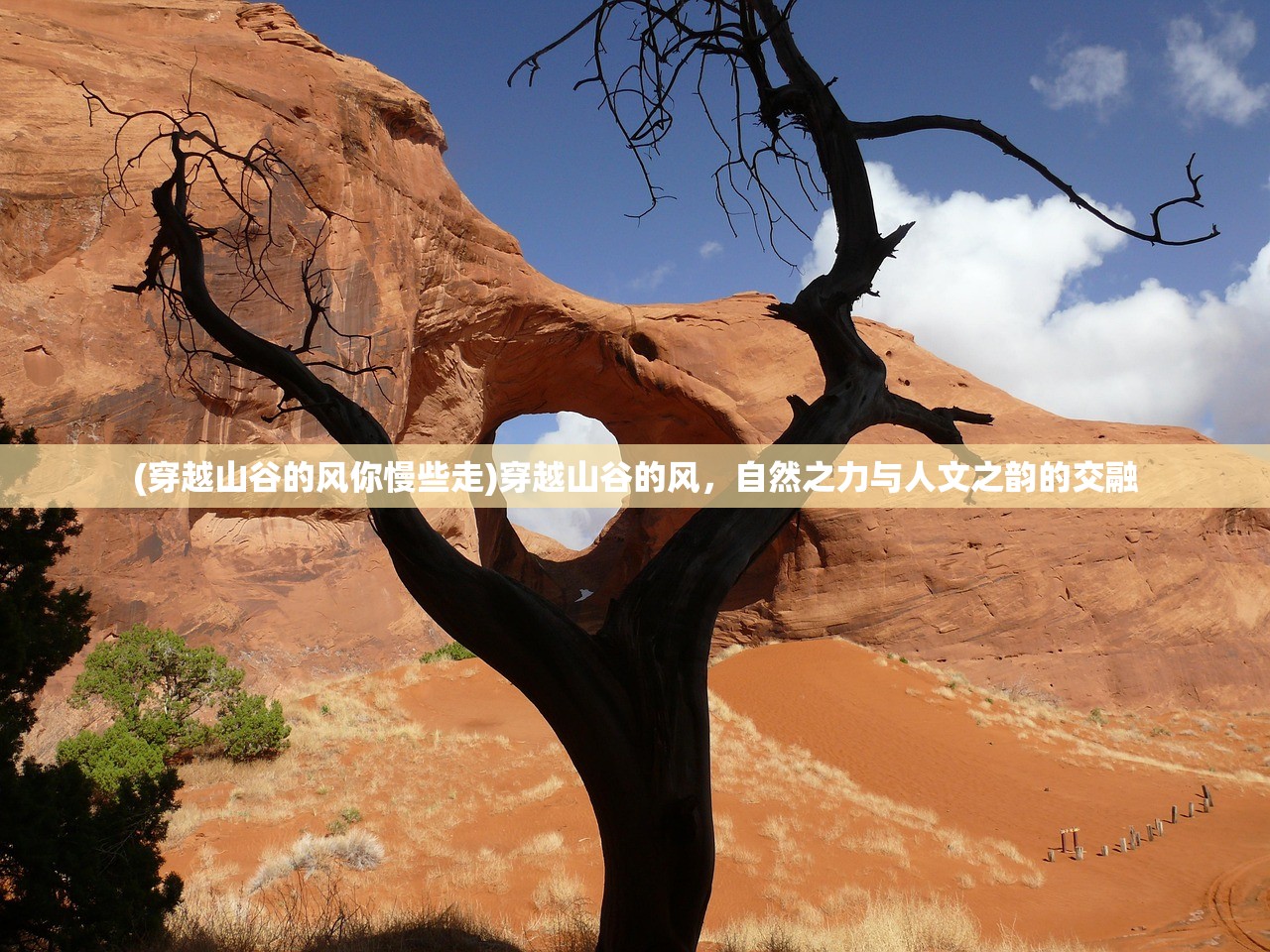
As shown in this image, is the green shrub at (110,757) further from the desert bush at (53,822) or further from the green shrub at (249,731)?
the desert bush at (53,822)

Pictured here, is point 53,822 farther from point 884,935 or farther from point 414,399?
point 414,399

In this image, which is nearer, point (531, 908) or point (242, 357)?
point (242, 357)

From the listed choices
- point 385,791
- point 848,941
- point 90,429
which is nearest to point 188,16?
point 90,429

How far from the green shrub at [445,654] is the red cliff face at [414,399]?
18.8 inches

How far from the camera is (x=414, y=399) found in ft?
67.9

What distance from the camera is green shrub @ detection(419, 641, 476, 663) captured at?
1725cm

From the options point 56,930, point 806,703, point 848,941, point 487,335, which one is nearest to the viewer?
point 56,930

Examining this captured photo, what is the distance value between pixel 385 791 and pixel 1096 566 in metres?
16.0

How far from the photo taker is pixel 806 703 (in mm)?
15422

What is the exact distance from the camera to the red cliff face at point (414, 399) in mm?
12898

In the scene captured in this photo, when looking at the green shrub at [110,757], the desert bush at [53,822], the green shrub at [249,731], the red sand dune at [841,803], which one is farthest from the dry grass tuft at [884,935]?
the green shrub at [249,731]

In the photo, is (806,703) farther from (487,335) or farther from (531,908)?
(487,335)

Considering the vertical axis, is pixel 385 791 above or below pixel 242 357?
below

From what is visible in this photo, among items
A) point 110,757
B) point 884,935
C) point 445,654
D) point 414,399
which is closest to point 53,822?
point 884,935
